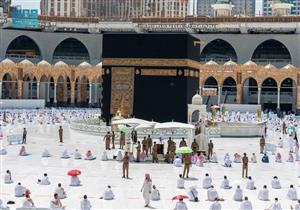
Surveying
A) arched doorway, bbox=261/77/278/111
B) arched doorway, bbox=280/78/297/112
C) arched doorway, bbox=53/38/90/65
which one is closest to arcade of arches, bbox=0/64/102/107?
arched doorway, bbox=53/38/90/65

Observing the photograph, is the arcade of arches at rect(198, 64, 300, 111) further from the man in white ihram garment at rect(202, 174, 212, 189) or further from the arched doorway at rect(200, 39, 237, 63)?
the man in white ihram garment at rect(202, 174, 212, 189)

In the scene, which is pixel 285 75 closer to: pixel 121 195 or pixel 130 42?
pixel 130 42

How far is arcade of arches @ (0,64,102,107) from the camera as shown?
1880 inches

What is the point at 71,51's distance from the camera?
59188 millimetres

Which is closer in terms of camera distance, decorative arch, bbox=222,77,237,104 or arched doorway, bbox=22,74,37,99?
decorative arch, bbox=222,77,237,104

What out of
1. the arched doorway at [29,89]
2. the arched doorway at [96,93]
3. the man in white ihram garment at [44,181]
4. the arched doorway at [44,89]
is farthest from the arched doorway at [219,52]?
the man in white ihram garment at [44,181]

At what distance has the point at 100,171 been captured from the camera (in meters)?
16.0

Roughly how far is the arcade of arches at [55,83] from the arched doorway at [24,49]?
2.48 m

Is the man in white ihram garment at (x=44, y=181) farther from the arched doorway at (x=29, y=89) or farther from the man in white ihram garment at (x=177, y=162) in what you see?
the arched doorway at (x=29, y=89)

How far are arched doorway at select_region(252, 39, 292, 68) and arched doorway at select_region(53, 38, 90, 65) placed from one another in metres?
18.4

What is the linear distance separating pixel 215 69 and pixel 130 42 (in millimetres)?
21288

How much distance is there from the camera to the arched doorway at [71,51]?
2290 inches

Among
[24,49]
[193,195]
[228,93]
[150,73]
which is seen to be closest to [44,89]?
[24,49]

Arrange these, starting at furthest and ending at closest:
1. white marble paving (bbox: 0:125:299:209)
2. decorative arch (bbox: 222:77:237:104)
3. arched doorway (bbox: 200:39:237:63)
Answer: arched doorway (bbox: 200:39:237:63) → decorative arch (bbox: 222:77:237:104) → white marble paving (bbox: 0:125:299:209)
